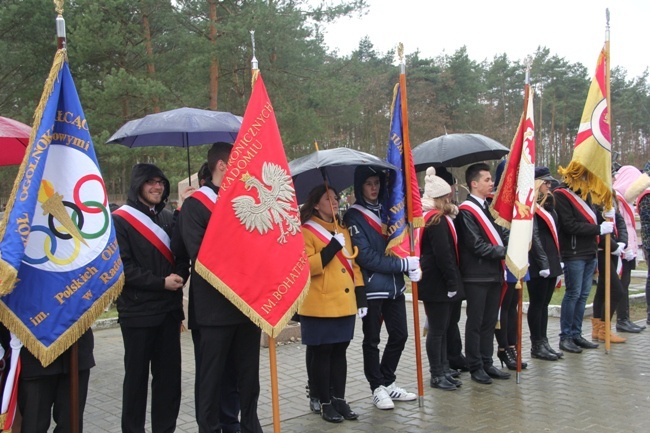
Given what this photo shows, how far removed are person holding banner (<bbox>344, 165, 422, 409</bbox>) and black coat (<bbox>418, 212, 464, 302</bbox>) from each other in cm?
52

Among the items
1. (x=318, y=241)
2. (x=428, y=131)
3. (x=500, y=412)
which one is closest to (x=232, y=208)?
(x=318, y=241)

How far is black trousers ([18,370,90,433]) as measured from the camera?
3.66m

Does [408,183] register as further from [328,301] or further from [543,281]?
[543,281]

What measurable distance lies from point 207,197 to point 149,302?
800 mm

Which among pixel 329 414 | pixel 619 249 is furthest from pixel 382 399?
pixel 619 249

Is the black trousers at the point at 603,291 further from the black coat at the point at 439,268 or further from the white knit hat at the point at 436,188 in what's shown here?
the white knit hat at the point at 436,188

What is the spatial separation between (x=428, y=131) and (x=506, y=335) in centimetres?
3165

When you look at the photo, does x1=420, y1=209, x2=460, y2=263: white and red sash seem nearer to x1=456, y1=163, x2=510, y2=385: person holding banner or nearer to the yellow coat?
x1=456, y1=163, x2=510, y2=385: person holding banner

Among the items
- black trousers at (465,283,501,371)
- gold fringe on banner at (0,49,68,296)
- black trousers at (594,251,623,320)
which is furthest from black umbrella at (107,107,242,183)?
black trousers at (594,251,623,320)

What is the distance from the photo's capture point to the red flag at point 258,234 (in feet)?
13.4

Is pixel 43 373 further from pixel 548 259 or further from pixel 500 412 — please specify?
pixel 548 259

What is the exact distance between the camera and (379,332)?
217 inches

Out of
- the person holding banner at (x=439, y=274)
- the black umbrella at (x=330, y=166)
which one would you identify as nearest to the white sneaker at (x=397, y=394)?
the person holding banner at (x=439, y=274)

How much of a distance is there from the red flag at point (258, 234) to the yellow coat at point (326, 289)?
0.74 meters
